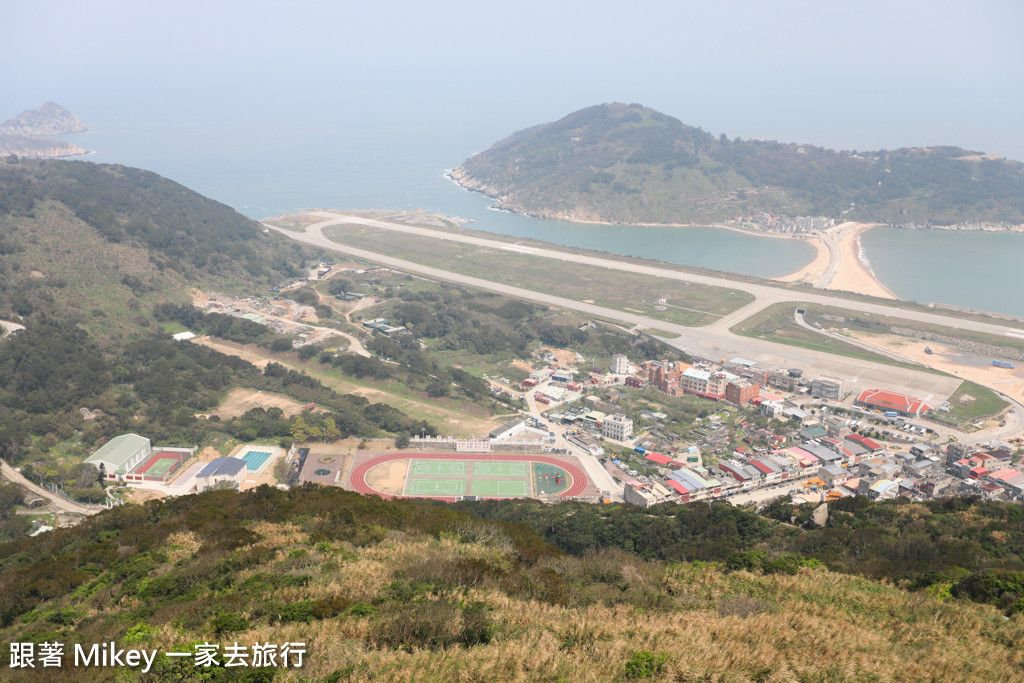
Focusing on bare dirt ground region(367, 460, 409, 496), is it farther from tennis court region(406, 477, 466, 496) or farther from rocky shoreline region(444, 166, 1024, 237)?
rocky shoreline region(444, 166, 1024, 237)

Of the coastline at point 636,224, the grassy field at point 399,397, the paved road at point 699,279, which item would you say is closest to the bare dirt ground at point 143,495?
the grassy field at point 399,397

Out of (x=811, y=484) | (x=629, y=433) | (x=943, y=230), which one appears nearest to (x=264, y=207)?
(x=629, y=433)

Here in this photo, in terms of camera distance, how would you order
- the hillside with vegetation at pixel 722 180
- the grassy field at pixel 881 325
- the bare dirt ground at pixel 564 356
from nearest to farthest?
the bare dirt ground at pixel 564 356 → the grassy field at pixel 881 325 → the hillside with vegetation at pixel 722 180

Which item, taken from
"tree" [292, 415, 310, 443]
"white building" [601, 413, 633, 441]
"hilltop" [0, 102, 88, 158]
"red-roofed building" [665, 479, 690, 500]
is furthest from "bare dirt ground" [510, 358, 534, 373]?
"hilltop" [0, 102, 88, 158]

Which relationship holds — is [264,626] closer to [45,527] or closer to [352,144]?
[45,527]

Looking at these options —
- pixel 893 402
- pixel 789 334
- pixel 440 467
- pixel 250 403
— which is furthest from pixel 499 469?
pixel 789 334

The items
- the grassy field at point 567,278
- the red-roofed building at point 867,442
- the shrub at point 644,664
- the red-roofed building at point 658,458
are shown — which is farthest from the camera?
the grassy field at point 567,278

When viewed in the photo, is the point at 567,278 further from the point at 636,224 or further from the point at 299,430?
the point at 299,430

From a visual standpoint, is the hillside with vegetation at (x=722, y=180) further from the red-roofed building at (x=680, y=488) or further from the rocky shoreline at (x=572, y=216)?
the red-roofed building at (x=680, y=488)
